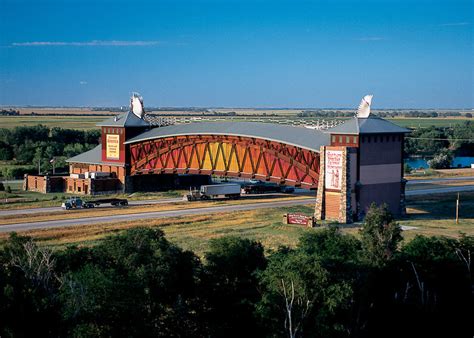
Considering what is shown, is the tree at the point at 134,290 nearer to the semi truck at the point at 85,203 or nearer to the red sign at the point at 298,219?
the red sign at the point at 298,219

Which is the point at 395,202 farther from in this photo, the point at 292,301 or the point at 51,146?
the point at 51,146

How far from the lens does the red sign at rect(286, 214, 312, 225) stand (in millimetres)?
59812

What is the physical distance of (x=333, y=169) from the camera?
62.1 metres

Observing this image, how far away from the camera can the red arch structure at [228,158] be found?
67.5 metres

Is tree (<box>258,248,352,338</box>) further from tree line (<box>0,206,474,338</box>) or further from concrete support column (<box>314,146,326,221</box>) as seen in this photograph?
concrete support column (<box>314,146,326,221</box>)

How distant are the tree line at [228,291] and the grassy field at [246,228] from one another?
13143 mm

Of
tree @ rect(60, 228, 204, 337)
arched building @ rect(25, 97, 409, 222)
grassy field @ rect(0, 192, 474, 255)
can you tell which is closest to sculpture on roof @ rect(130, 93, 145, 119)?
arched building @ rect(25, 97, 409, 222)

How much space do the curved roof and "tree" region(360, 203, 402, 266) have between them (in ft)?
68.6

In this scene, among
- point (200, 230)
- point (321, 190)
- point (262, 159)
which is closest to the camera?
point (200, 230)

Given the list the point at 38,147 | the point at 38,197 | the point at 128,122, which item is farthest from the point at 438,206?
the point at 38,147

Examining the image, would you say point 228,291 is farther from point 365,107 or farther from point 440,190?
point 440,190

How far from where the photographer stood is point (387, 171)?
64.8 meters

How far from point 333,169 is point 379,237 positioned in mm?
21207

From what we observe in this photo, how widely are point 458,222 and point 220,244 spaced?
1200 inches
